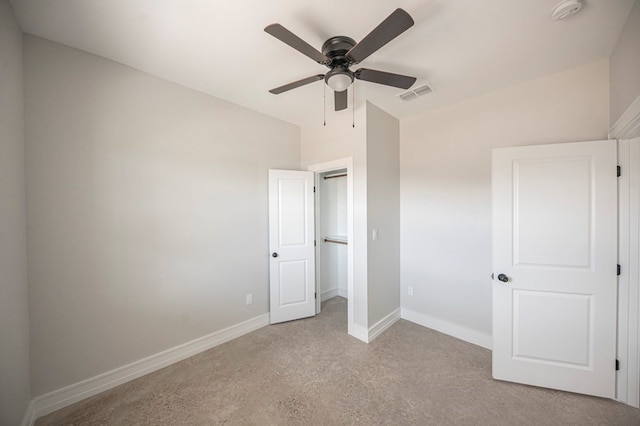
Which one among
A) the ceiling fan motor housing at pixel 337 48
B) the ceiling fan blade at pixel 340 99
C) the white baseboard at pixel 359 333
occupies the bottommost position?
the white baseboard at pixel 359 333

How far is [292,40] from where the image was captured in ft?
4.35

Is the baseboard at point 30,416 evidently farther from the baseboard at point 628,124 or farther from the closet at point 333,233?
the baseboard at point 628,124

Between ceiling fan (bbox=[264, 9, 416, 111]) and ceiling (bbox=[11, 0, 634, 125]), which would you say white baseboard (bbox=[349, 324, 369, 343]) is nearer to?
ceiling fan (bbox=[264, 9, 416, 111])

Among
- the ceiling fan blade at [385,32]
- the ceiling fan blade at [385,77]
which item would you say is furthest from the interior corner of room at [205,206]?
the ceiling fan blade at [385,32]

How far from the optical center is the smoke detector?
1395mm

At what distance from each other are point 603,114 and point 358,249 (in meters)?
2.47

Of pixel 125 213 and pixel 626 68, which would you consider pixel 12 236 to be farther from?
pixel 626 68

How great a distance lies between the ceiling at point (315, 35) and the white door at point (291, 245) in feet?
4.09

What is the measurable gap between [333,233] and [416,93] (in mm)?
2409

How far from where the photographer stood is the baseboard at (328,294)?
3.86 metres

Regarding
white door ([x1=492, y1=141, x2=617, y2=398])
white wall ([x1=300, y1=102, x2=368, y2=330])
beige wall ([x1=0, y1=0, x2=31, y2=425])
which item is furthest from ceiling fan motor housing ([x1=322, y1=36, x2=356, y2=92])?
beige wall ([x1=0, y1=0, x2=31, y2=425])

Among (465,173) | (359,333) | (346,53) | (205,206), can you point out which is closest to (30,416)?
(205,206)

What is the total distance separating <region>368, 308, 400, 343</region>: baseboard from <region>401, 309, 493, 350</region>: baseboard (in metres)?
0.16

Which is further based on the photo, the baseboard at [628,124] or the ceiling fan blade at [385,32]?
the baseboard at [628,124]
